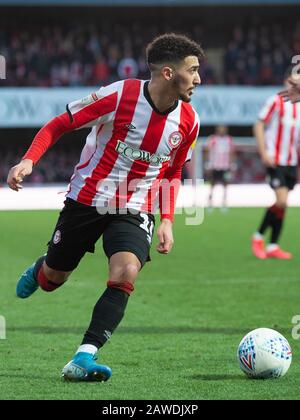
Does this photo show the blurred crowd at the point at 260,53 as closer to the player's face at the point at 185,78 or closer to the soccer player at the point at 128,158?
the soccer player at the point at 128,158

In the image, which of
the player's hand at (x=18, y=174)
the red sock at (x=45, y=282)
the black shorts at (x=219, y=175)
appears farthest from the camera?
the black shorts at (x=219, y=175)

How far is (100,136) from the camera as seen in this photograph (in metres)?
5.91

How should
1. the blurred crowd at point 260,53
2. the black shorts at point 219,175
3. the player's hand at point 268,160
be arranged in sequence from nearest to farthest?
1. the player's hand at point 268,160
2. the black shorts at point 219,175
3. the blurred crowd at point 260,53

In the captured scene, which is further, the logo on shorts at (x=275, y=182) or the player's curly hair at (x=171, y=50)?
the logo on shorts at (x=275, y=182)

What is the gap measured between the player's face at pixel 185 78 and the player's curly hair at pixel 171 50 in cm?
4

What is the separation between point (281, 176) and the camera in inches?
483

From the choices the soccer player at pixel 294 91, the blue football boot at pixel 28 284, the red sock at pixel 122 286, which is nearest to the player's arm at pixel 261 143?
the soccer player at pixel 294 91

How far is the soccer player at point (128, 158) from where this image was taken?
18.4 feet

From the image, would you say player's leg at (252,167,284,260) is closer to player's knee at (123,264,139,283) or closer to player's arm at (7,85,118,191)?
player's arm at (7,85,118,191)

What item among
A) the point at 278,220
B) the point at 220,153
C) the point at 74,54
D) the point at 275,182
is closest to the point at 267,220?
the point at 278,220

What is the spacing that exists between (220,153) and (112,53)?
1018cm

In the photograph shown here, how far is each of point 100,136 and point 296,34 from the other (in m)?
31.0
